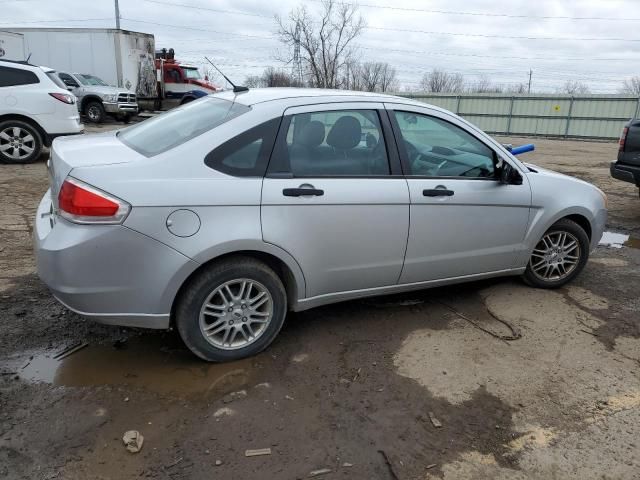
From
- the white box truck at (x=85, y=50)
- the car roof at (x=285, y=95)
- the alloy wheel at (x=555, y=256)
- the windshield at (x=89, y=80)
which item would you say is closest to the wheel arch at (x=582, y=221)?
the alloy wheel at (x=555, y=256)

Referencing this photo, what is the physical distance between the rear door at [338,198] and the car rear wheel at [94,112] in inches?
766

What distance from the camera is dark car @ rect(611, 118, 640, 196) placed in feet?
23.0

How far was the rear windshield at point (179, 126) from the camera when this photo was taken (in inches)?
128

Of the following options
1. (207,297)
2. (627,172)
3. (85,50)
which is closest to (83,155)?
(207,297)

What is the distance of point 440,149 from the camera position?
3.99 meters

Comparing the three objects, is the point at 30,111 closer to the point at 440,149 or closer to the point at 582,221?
the point at 440,149

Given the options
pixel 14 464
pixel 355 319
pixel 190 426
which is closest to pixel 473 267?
pixel 355 319

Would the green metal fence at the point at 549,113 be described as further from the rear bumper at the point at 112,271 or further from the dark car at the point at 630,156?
the rear bumper at the point at 112,271

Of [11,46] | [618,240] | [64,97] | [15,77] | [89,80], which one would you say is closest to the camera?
[618,240]

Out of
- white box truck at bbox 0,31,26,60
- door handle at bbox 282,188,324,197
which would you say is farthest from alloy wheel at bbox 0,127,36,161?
white box truck at bbox 0,31,26,60

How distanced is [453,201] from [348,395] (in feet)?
5.26

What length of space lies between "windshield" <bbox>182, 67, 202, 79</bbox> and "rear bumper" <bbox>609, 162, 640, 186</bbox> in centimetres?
2283

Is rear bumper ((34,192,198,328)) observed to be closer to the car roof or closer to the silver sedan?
the silver sedan

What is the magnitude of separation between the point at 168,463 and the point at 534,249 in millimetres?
3394
